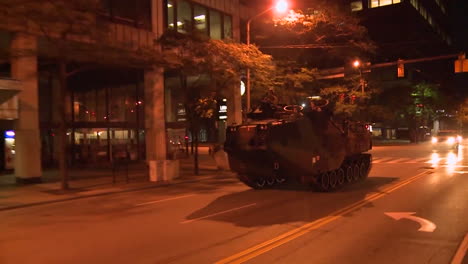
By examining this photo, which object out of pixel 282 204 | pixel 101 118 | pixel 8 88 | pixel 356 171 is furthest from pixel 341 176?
pixel 101 118

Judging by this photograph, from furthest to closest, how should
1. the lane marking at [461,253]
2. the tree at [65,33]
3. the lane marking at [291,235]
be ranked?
the tree at [65,33], the lane marking at [291,235], the lane marking at [461,253]

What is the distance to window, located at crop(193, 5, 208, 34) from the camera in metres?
26.8

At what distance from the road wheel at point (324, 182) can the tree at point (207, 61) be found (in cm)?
813

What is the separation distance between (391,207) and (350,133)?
569 centimetres

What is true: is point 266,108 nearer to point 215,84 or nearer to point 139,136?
point 215,84

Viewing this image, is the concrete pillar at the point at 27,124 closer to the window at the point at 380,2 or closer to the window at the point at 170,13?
the window at the point at 170,13

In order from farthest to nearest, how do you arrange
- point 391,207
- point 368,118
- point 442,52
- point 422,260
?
point 442,52 → point 368,118 → point 391,207 → point 422,260

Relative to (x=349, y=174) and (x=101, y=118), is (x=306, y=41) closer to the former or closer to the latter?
(x=101, y=118)

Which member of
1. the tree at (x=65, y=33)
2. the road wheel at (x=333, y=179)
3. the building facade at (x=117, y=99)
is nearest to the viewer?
the tree at (x=65, y=33)

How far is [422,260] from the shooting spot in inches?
267

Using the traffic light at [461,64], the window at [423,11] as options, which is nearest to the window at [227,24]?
the traffic light at [461,64]

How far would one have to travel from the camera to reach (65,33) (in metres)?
15.5

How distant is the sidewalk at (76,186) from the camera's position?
1467cm

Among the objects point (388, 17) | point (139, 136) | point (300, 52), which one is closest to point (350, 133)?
point (300, 52)
